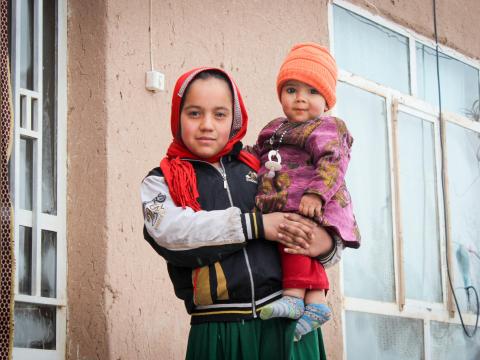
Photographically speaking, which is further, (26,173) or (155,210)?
(26,173)

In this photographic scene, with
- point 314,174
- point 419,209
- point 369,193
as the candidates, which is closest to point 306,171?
point 314,174

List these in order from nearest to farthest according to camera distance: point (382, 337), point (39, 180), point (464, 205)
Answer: point (39, 180)
point (382, 337)
point (464, 205)

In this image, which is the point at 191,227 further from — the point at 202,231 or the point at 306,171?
the point at 306,171

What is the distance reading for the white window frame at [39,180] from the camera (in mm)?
4598

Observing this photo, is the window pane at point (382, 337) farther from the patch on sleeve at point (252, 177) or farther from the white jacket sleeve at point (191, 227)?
the white jacket sleeve at point (191, 227)

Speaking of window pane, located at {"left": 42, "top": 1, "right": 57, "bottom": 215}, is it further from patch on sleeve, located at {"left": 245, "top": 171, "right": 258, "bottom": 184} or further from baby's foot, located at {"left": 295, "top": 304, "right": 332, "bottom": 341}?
baby's foot, located at {"left": 295, "top": 304, "right": 332, "bottom": 341}

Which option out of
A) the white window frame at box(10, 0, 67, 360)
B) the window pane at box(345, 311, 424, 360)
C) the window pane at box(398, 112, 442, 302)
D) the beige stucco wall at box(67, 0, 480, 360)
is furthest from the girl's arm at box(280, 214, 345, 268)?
the window pane at box(398, 112, 442, 302)

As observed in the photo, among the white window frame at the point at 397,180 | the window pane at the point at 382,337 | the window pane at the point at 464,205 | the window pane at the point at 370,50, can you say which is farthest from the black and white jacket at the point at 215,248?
the window pane at the point at 464,205

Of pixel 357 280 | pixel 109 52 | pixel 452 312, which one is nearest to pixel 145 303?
pixel 109 52

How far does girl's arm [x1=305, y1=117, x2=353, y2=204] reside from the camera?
11.9 ft

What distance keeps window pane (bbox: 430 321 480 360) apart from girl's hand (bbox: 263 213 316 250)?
3.95 m

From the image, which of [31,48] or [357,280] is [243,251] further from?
[357,280]

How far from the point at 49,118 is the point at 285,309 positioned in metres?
1.80

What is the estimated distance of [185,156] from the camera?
3.73 meters
